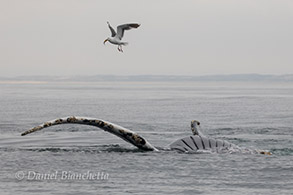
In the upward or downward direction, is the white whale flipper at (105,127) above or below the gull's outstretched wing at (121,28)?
below

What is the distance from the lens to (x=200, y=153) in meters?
16.6

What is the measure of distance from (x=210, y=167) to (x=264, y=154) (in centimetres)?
293

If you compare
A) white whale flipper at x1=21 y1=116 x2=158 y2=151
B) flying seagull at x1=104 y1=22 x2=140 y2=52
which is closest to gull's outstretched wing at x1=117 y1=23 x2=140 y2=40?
flying seagull at x1=104 y1=22 x2=140 y2=52

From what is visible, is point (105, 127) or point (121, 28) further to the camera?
point (121, 28)

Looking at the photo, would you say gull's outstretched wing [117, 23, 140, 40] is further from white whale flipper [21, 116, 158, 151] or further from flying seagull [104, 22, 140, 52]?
white whale flipper [21, 116, 158, 151]

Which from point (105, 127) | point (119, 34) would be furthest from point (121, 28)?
point (105, 127)

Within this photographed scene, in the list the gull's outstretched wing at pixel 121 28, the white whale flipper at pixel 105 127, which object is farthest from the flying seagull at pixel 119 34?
the white whale flipper at pixel 105 127

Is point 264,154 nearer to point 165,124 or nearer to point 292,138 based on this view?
point 292,138

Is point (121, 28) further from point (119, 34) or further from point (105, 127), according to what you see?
point (105, 127)

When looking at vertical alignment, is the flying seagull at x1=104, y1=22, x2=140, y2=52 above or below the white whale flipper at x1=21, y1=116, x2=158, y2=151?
above

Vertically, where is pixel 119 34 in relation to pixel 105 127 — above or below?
above

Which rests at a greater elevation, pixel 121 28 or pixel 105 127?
pixel 121 28

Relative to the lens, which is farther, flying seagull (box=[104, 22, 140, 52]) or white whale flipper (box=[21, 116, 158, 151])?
Result: flying seagull (box=[104, 22, 140, 52])

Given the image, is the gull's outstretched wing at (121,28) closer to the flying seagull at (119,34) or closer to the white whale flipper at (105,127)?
the flying seagull at (119,34)
